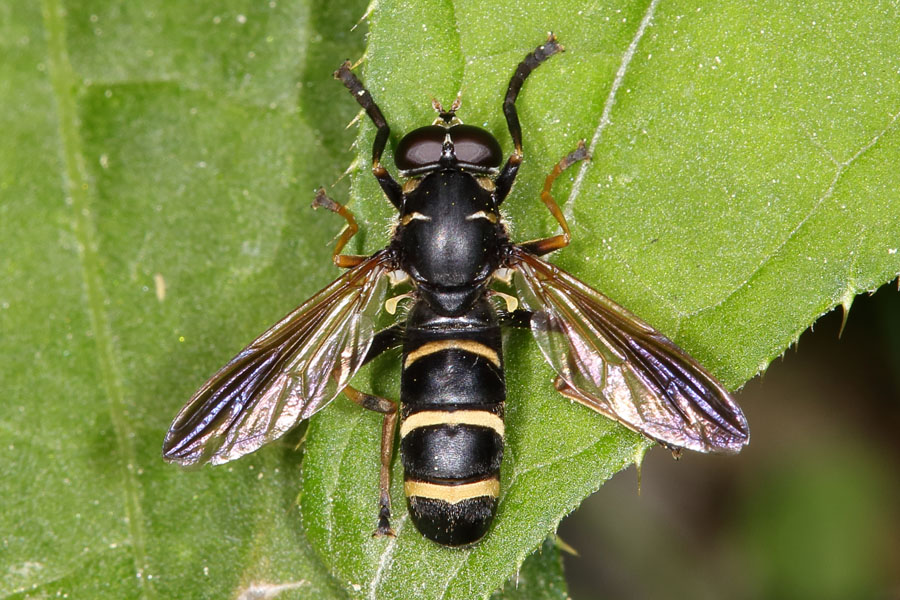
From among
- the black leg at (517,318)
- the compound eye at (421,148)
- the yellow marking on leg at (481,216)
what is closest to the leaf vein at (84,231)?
the compound eye at (421,148)

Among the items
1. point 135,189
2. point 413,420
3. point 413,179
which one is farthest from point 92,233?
point 413,420

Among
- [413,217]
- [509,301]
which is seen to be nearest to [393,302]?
[413,217]

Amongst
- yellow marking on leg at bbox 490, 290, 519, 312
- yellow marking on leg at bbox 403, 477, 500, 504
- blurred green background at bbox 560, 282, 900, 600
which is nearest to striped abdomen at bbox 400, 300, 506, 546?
yellow marking on leg at bbox 403, 477, 500, 504

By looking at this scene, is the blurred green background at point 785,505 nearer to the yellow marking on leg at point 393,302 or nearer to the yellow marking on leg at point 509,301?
the yellow marking on leg at point 509,301

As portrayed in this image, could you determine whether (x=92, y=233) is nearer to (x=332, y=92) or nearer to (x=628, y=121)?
(x=332, y=92)

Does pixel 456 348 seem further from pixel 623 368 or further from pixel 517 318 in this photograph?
pixel 623 368

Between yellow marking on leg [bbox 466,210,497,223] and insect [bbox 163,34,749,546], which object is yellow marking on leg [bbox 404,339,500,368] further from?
yellow marking on leg [bbox 466,210,497,223]
